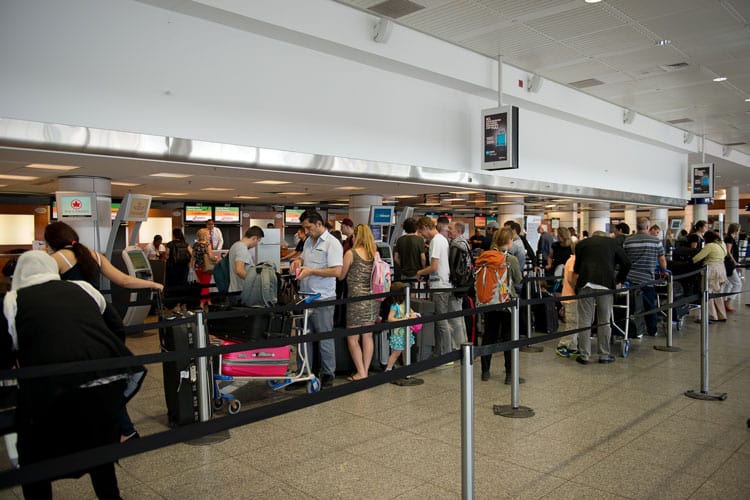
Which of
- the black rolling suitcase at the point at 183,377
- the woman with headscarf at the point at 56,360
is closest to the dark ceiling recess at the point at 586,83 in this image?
the black rolling suitcase at the point at 183,377

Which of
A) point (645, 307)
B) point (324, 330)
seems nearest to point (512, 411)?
→ point (324, 330)

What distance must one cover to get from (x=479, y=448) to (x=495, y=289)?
2351mm

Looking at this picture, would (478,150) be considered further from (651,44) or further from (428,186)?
(651,44)

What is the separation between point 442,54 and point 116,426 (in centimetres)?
806

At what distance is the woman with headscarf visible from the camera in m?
2.61

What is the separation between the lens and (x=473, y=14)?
814 cm

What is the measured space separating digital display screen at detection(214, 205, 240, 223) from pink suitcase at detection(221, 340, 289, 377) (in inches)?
479

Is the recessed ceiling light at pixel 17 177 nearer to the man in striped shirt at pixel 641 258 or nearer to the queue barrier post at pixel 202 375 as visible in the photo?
the queue barrier post at pixel 202 375

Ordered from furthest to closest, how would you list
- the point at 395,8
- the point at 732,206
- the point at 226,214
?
the point at 732,206, the point at 226,214, the point at 395,8

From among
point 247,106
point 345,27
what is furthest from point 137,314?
point 345,27

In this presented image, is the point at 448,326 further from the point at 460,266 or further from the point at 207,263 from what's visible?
the point at 207,263

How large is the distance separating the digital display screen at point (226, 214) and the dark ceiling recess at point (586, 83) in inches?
385

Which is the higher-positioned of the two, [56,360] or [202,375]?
[56,360]

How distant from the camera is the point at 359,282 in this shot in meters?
5.97
